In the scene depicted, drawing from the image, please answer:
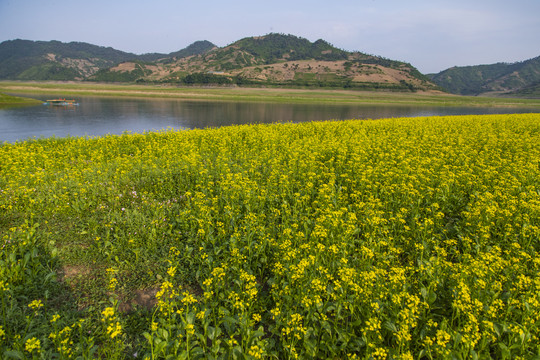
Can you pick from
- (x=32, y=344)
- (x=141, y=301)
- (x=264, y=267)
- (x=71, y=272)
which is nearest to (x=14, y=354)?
(x=32, y=344)

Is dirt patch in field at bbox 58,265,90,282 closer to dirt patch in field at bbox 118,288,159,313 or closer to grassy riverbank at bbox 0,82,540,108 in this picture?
dirt patch in field at bbox 118,288,159,313

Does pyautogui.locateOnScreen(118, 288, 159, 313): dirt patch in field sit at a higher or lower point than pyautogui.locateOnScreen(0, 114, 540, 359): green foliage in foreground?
lower

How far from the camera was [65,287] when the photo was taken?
5059mm

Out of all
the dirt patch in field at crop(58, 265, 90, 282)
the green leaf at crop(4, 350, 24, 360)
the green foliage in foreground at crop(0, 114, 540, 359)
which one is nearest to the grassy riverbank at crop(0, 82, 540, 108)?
the green foliage in foreground at crop(0, 114, 540, 359)

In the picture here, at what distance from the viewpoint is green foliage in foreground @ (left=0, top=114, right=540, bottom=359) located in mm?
3713

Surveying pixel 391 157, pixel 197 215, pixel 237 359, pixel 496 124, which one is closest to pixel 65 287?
pixel 197 215

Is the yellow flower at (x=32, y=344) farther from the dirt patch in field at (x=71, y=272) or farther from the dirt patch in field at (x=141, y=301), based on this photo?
the dirt patch in field at (x=71, y=272)

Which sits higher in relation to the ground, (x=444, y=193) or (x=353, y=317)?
(x=444, y=193)

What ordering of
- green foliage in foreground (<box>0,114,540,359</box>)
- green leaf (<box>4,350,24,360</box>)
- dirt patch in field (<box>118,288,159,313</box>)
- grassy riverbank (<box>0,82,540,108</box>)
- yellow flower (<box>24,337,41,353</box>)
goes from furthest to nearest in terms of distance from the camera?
grassy riverbank (<box>0,82,540,108</box>), dirt patch in field (<box>118,288,159,313</box>), green foliage in foreground (<box>0,114,540,359</box>), green leaf (<box>4,350,24,360</box>), yellow flower (<box>24,337,41,353</box>)

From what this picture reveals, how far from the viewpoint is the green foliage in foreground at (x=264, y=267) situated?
3713mm

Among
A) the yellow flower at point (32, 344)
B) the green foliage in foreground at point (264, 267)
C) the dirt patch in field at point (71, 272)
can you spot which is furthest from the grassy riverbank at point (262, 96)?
the yellow flower at point (32, 344)

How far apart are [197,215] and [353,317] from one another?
4.39 m

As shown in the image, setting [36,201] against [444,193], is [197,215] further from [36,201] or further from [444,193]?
[444,193]

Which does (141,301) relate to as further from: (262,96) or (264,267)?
(262,96)
